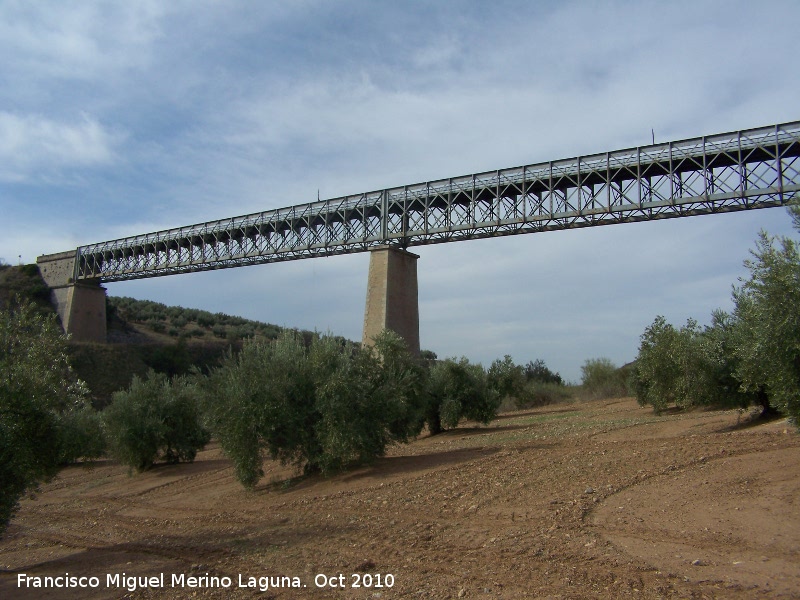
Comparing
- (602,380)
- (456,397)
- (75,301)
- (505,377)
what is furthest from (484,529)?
(75,301)

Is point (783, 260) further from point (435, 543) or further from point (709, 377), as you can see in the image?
point (709, 377)

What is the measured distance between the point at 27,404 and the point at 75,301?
50.1 metres

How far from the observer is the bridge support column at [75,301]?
192ft

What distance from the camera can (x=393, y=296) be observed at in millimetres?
35188

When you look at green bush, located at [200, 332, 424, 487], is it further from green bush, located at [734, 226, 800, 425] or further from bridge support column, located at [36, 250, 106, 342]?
bridge support column, located at [36, 250, 106, 342]

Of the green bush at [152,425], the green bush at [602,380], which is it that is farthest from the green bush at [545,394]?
the green bush at [152,425]

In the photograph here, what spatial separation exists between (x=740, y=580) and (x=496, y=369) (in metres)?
27.3

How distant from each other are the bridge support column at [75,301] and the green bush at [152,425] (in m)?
33.4

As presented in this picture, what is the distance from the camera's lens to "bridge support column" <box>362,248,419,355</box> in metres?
34.8

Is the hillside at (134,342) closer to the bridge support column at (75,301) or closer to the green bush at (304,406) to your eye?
the bridge support column at (75,301)

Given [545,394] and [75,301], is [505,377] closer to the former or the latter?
[545,394]

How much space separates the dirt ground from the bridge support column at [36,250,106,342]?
4237cm

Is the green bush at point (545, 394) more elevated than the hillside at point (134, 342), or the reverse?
the hillside at point (134, 342)

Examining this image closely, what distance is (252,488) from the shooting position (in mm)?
18578
